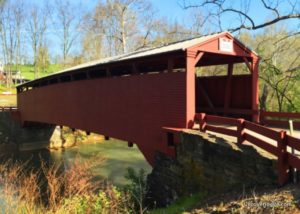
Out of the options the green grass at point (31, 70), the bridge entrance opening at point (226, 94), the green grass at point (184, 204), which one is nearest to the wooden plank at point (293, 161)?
the green grass at point (184, 204)

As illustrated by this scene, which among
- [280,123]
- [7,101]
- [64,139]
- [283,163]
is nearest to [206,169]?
[283,163]

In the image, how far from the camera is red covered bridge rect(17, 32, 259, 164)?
9.20 m

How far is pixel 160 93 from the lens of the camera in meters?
9.88

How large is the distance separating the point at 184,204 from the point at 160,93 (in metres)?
3.57

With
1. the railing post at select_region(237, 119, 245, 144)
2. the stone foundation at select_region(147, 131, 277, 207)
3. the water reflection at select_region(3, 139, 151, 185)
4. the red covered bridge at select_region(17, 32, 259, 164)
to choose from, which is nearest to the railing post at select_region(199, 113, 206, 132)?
the stone foundation at select_region(147, 131, 277, 207)

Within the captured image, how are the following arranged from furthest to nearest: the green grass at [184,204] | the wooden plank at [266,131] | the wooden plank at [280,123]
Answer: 1. the wooden plank at [280,123]
2. the green grass at [184,204]
3. the wooden plank at [266,131]

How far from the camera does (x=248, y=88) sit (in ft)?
37.2

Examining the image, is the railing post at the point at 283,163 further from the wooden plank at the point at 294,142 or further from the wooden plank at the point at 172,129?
the wooden plank at the point at 172,129

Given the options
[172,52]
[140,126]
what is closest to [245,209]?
[172,52]

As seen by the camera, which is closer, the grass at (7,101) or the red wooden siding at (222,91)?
the red wooden siding at (222,91)

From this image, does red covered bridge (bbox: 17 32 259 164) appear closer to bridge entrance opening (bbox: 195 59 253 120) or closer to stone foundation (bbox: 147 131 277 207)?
bridge entrance opening (bbox: 195 59 253 120)

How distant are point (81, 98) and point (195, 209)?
9524 mm

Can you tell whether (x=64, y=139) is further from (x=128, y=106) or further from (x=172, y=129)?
(x=172, y=129)

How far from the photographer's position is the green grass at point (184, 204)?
6.99 metres
